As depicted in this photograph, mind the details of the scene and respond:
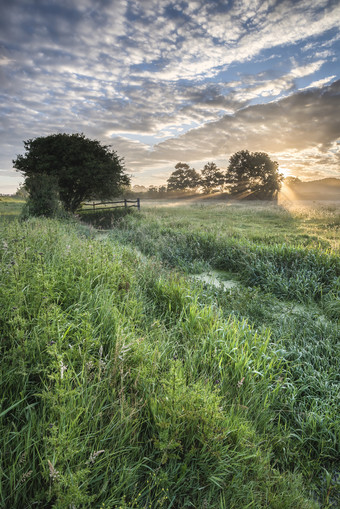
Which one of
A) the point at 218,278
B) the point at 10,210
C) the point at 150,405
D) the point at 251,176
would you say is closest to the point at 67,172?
the point at 10,210

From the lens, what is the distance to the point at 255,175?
191ft

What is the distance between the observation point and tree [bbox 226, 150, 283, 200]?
56.9 meters

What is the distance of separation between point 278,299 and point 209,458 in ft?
15.5

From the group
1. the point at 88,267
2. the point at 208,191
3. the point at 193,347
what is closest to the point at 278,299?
the point at 193,347

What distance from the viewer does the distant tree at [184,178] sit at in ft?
240

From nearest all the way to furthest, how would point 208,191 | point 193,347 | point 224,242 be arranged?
point 193,347
point 224,242
point 208,191

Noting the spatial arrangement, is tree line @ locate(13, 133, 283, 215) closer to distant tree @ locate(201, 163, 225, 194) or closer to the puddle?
the puddle

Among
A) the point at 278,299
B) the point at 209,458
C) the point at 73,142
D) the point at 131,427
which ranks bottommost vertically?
the point at 278,299

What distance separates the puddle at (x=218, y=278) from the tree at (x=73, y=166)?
14.7 m

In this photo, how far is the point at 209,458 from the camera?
6.68 ft

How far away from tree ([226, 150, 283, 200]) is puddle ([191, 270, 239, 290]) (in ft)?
178

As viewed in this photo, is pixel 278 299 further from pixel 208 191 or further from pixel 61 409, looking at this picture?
pixel 208 191

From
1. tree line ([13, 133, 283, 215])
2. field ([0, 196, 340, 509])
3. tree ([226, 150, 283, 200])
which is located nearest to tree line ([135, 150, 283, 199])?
tree ([226, 150, 283, 200])

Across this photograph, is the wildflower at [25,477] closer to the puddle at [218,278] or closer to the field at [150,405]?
the field at [150,405]
